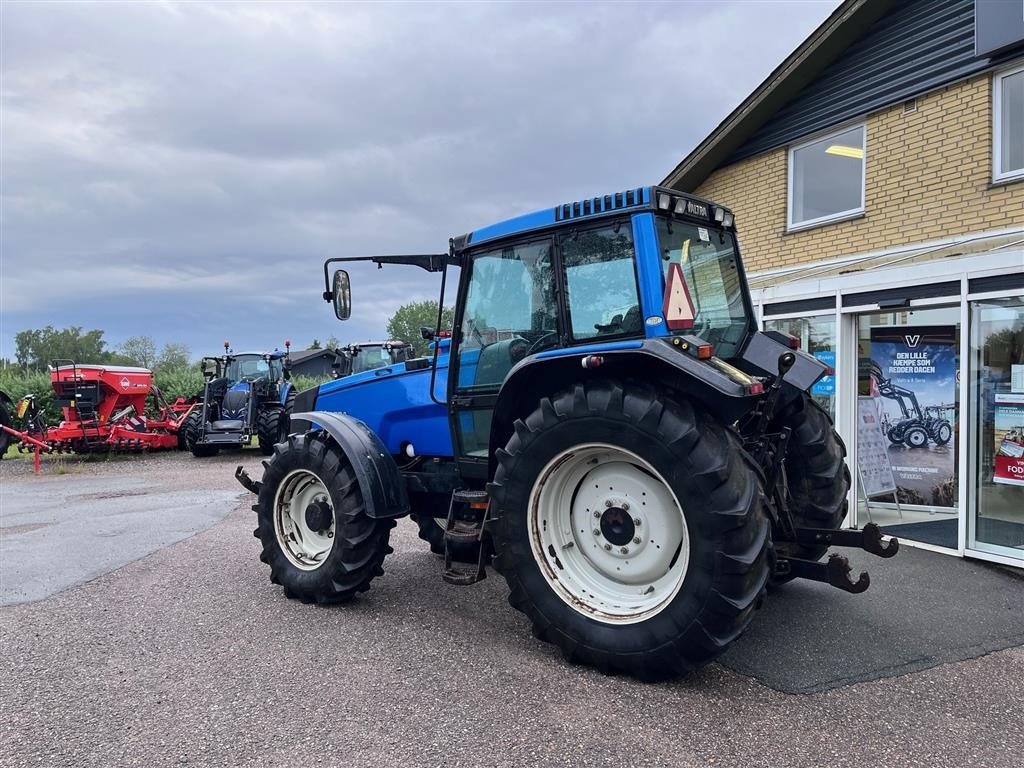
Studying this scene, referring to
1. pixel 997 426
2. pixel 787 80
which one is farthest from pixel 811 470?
pixel 787 80

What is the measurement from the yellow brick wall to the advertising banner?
1.02 m

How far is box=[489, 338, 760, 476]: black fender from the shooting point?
128 inches

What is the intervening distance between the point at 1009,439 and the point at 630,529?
13.9 feet

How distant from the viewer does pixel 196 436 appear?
15.1m

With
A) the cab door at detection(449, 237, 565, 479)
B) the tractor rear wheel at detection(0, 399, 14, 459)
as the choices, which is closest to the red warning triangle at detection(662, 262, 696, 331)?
the cab door at detection(449, 237, 565, 479)

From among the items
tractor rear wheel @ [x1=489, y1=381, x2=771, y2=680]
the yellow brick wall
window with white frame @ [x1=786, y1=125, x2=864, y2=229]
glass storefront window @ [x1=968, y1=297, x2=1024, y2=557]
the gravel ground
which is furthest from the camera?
window with white frame @ [x1=786, y1=125, x2=864, y2=229]

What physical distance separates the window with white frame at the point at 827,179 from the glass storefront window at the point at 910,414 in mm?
1374

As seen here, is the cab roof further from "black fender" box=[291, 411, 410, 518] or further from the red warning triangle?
"black fender" box=[291, 411, 410, 518]

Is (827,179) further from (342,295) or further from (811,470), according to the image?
(342,295)

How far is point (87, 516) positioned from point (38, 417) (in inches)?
360

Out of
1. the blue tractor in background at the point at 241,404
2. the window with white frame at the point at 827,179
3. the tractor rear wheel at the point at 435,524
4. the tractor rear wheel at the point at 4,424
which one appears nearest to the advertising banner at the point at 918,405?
the window with white frame at the point at 827,179

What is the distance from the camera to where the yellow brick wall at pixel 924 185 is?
20.7ft

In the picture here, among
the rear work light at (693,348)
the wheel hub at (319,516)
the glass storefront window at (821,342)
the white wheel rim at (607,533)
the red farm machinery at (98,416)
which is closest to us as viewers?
the rear work light at (693,348)

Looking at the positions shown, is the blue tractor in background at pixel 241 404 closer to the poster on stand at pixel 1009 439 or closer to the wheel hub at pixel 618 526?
the wheel hub at pixel 618 526
